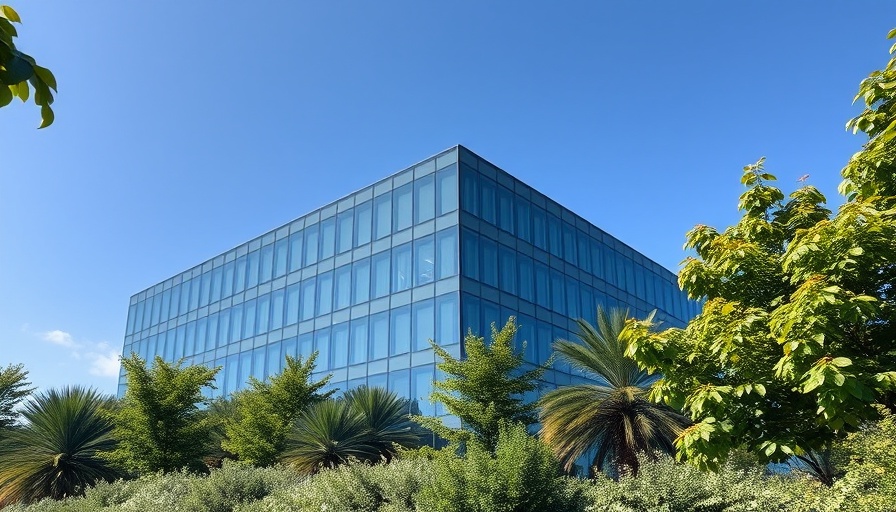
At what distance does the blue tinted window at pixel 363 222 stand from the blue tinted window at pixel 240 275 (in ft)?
33.7

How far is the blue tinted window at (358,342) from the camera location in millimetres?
30827

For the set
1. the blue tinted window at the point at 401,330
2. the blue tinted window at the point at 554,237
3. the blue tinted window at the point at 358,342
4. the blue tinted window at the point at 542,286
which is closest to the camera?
the blue tinted window at the point at 401,330

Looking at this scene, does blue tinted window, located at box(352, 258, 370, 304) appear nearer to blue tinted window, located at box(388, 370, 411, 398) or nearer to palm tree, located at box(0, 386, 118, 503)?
blue tinted window, located at box(388, 370, 411, 398)

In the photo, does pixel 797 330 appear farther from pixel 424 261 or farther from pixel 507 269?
pixel 507 269

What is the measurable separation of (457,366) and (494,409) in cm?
164

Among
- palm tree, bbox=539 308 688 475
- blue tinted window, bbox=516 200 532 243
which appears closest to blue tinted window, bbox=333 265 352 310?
blue tinted window, bbox=516 200 532 243

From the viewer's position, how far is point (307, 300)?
114 feet

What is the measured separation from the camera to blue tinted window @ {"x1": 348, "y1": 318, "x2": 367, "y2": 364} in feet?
101

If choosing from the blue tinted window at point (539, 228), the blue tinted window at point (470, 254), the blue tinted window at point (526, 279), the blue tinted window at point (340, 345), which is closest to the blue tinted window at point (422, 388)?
the blue tinted window at point (470, 254)

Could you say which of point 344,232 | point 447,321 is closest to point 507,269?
point 447,321

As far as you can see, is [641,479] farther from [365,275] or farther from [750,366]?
[365,275]

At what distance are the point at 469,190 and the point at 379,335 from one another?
7624mm

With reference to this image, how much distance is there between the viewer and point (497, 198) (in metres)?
30.7

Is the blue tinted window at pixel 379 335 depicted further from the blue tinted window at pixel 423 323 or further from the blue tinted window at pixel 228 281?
the blue tinted window at pixel 228 281
